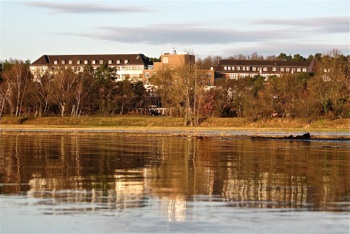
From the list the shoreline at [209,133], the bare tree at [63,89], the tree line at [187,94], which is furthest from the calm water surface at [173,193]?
the bare tree at [63,89]

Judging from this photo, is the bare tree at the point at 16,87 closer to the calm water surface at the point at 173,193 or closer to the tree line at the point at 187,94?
the tree line at the point at 187,94

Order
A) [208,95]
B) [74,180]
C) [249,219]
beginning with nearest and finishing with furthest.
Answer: [249,219] → [74,180] → [208,95]

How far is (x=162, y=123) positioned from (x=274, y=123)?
638 inches

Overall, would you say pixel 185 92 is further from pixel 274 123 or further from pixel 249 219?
pixel 249 219

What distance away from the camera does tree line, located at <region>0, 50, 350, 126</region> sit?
106m

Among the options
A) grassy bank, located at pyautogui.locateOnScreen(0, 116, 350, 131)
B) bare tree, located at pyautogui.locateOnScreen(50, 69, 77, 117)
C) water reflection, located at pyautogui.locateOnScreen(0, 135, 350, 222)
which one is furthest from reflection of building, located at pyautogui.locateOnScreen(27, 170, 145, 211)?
bare tree, located at pyautogui.locateOnScreen(50, 69, 77, 117)

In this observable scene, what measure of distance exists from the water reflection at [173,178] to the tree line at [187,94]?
55347mm

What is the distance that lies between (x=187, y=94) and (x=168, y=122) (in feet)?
16.8

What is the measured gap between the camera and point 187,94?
4284 inches

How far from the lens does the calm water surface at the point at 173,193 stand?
842 inches

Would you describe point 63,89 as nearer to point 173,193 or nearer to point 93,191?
point 93,191

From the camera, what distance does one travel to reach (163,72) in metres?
133

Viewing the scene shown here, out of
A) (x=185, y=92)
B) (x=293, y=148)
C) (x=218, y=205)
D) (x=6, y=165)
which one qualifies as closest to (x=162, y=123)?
(x=185, y=92)

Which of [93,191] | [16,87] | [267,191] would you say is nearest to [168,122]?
[16,87]
